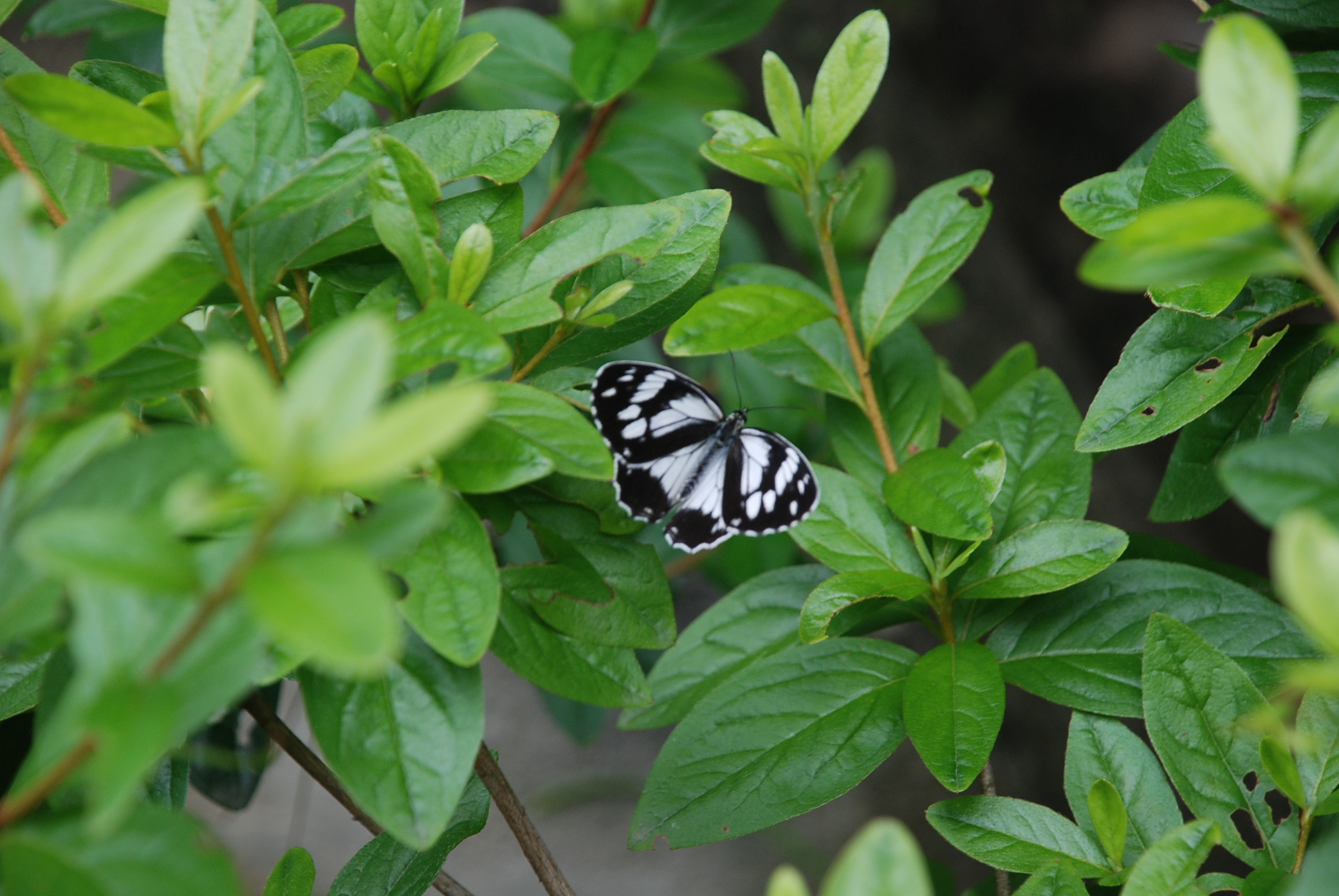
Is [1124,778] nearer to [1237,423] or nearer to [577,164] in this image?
[1237,423]

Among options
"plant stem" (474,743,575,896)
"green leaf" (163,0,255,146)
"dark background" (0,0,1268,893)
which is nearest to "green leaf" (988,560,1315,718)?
"plant stem" (474,743,575,896)

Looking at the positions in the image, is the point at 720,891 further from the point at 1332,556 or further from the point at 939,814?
the point at 1332,556

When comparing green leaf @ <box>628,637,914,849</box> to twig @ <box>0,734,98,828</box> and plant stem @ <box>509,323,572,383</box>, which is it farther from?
twig @ <box>0,734,98,828</box>

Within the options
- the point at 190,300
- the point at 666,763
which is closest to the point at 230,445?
the point at 190,300

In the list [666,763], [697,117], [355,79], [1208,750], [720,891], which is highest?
[355,79]

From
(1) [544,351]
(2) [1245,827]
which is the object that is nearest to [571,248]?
(1) [544,351]

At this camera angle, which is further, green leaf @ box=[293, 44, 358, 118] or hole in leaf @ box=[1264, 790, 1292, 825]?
hole in leaf @ box=[1264, 790, 1292, 825]
